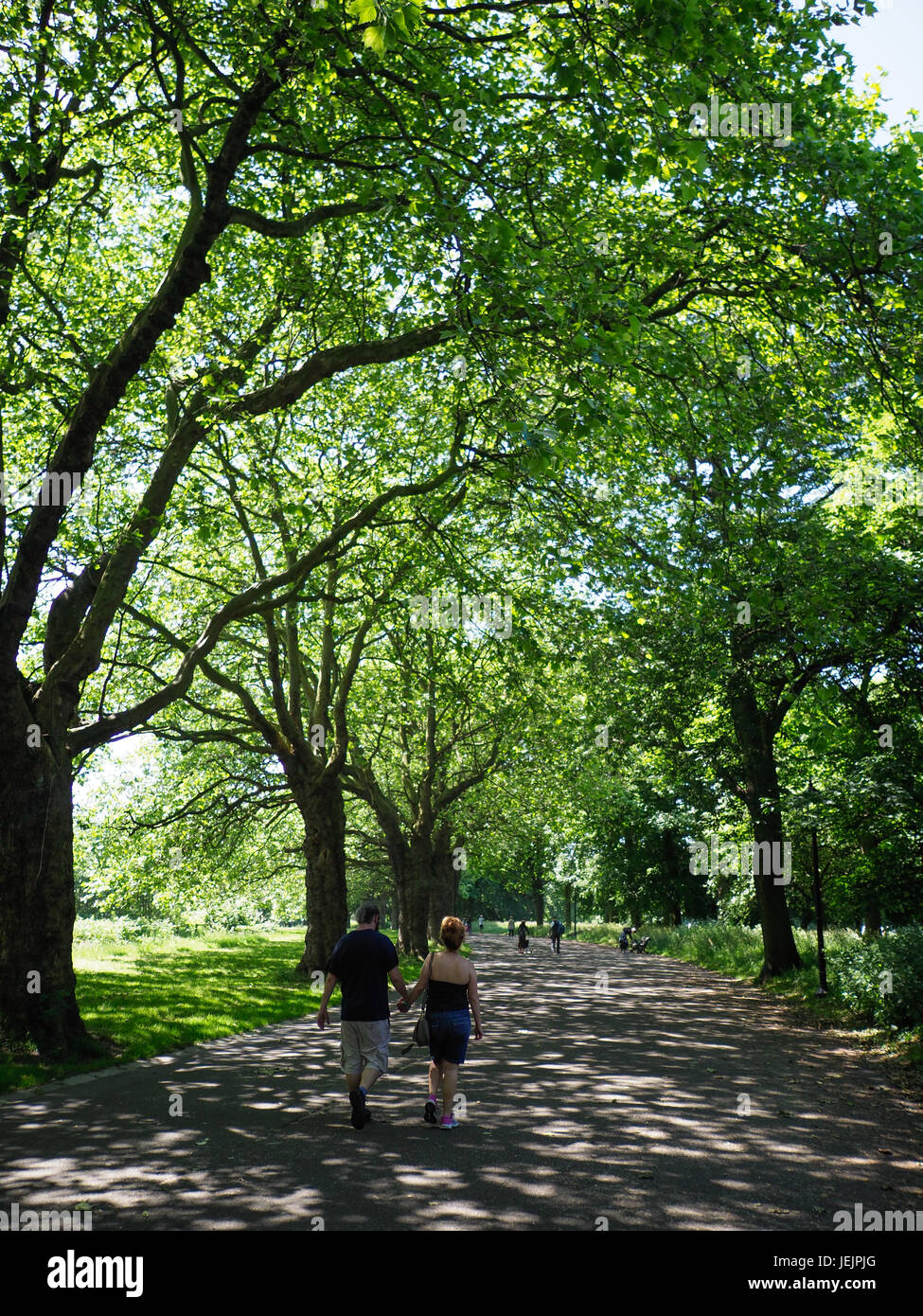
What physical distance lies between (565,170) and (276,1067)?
37.4 feet

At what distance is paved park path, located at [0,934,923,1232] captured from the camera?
208 inches

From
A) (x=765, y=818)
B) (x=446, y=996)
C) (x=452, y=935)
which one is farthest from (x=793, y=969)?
(x=446, y=996)

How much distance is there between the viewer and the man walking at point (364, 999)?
7.77 metres

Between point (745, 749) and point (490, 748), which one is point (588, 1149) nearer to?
point (745, 749)

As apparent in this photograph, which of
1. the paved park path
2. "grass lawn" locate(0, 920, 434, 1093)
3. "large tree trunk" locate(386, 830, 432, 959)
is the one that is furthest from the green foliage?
"large tree trunk" locate(386, 830, 432, 959)

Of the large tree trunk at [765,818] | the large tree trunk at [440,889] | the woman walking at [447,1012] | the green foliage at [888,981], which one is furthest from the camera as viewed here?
the large tree trunk at [440,889]

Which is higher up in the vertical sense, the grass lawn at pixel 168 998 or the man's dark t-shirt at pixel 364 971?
the man's dark t-shirt at pixel 364 971
